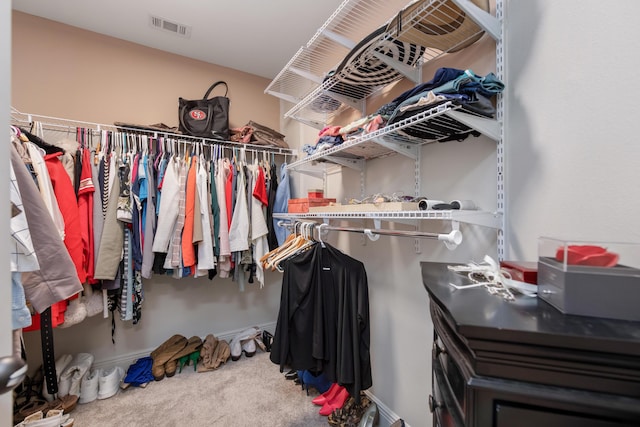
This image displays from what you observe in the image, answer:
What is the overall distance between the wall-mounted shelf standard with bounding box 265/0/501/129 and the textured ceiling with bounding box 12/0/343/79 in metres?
0.36

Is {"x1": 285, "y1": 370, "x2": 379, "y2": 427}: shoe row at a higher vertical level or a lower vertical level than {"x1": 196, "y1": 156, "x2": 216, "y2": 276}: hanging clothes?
lower

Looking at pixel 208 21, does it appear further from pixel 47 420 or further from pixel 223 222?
pixel 47 420

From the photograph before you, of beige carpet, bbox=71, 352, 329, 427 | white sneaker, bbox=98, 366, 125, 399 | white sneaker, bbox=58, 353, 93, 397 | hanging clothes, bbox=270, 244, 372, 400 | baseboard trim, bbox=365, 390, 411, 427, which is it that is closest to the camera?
hanging clothes, bbox=270, 244, 372, 400

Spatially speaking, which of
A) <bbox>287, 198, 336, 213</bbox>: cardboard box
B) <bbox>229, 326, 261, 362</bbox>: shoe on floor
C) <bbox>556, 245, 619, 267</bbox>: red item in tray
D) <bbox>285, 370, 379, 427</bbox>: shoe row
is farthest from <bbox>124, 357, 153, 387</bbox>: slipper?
<bbox>556, 245, 619, 267</bbox>: red item in tray

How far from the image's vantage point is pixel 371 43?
3.50ft

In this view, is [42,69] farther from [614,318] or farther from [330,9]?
[614,318]

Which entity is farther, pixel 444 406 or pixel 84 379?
pixel 84 379

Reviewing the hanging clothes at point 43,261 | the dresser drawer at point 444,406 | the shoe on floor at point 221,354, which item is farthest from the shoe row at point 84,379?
the dresser drawer at point 444,406

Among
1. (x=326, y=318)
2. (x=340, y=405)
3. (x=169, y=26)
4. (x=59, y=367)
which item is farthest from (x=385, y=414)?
(x=169, y=26)

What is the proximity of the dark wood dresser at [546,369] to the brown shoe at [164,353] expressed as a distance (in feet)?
7.50

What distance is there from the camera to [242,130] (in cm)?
236

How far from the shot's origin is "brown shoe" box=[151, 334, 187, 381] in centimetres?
196

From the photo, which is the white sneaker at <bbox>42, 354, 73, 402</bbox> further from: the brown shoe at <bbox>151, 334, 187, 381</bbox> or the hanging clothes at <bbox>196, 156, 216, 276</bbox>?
the hanging clothes at <bbox>196, 156, 216, 276</bbox>

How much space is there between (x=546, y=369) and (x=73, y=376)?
2.57 m
